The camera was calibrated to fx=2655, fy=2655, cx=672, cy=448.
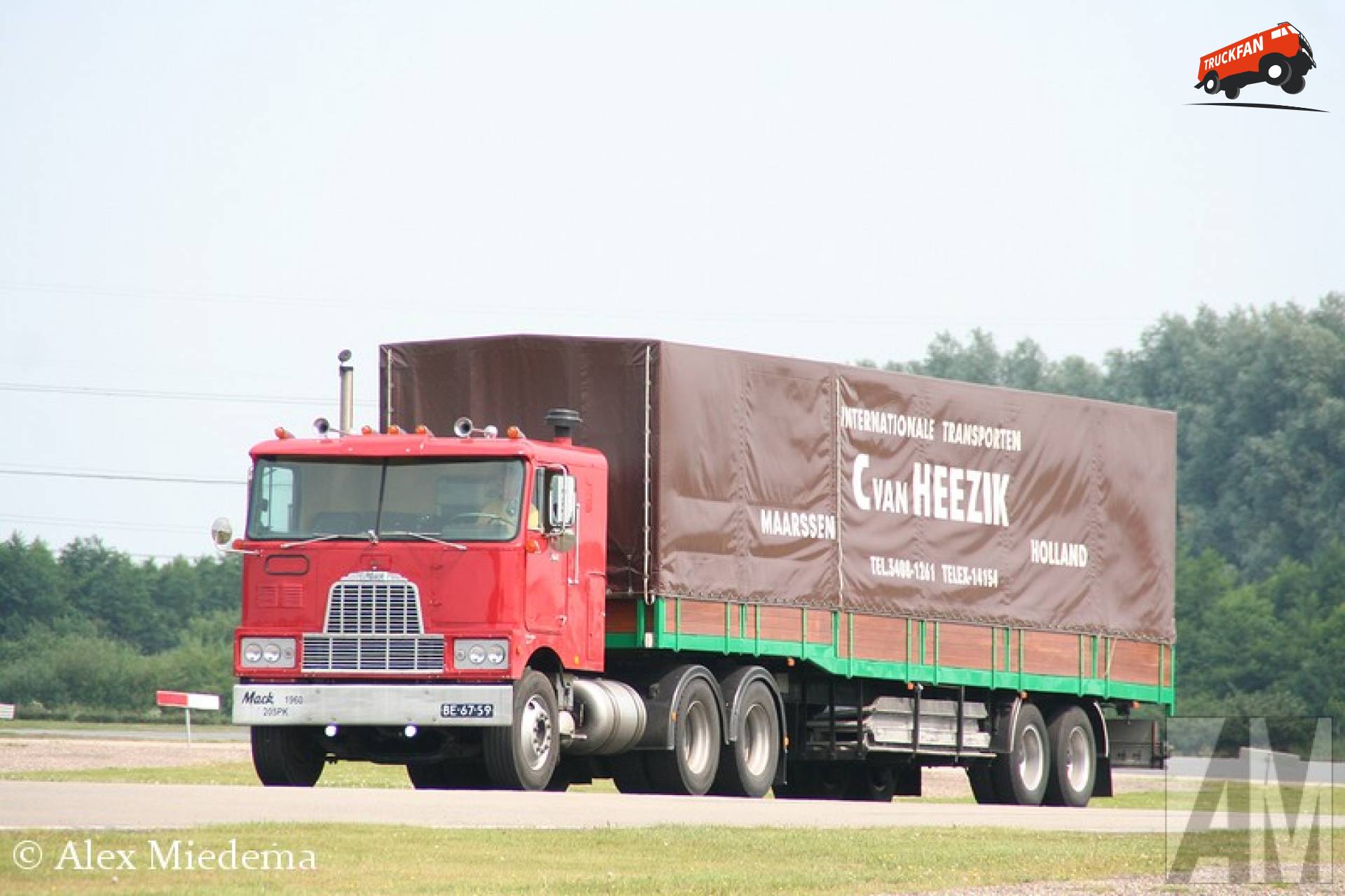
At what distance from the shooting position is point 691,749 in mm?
24953

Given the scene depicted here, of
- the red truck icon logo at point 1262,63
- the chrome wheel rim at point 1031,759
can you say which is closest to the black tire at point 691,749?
the chrome wheel rim at point 1031,759

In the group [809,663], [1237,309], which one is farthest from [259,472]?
[1237,309]

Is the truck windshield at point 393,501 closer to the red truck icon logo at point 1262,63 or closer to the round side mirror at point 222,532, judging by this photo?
the round side mirror at point 222,532

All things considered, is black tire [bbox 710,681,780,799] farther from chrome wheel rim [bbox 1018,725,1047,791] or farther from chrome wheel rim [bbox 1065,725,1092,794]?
chrome wheel rim [bbox 1065,725,1092,794]

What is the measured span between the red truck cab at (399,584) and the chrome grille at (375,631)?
1 centimetres

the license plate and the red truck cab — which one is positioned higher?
the red truck cab

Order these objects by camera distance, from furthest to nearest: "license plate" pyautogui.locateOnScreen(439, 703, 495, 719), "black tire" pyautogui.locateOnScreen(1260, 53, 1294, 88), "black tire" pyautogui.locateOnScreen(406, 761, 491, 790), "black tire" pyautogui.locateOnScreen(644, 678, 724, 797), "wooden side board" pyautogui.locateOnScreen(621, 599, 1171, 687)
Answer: "black tire" pyautogui.locateOnScreen(1260, 53, 1294, 88) < "wooden side board" pyautogui.locateOnScreen(621, 599, 1171, 687) < "black tire" pyautogui.locateOnScreen(644, 678, 724, 797) < "black tire" pyautogui.locateOnScreen(406, 761, 491, 790) < "license plate" pyautogui.locateOnScreen(439, 703, 495, 719)

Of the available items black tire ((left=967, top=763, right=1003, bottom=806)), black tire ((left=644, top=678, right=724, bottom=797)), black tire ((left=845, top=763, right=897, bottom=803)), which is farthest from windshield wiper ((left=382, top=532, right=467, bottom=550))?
black tire ((left=967, top=763, right=1003, bottom=806))

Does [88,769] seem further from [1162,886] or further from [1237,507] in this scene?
[1237,507]

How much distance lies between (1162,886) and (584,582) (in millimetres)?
8586

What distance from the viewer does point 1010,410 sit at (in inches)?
1146

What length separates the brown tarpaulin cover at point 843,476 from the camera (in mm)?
24672

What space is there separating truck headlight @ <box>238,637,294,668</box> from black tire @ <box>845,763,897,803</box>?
8941 millimetres

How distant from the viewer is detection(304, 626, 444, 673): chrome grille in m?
22.4
